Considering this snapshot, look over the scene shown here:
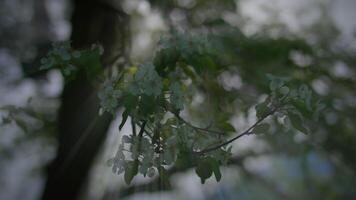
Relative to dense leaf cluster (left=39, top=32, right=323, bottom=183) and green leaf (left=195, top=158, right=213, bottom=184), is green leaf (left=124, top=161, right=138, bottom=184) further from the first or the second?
green leaf (left=195, top=158, right=213, bottom=184)

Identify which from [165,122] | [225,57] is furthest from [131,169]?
[225,57]

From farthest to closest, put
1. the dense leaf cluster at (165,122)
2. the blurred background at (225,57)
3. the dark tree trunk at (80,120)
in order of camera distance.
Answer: the dark tree trunk at (80,120)
the blurred background at (225,57)
the dense leaf cluster at (165,122)

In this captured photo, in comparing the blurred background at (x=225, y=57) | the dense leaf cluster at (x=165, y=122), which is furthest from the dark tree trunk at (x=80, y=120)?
the dense leaf cluster at (x=165, y=122)

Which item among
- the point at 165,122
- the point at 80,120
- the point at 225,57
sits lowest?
the point at 80,120

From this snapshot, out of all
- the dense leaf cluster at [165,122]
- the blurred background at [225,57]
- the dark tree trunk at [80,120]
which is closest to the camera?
the dense leaf cluster at [165,122]

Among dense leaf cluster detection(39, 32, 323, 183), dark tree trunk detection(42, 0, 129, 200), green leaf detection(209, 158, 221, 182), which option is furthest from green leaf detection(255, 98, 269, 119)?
dark tree trunk detection(42, 0, 129, 200)

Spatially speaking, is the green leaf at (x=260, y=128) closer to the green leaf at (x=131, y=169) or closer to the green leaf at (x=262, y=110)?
the green leaf at (x=262, y=110)

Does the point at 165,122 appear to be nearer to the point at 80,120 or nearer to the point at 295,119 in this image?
the point at 295,119
